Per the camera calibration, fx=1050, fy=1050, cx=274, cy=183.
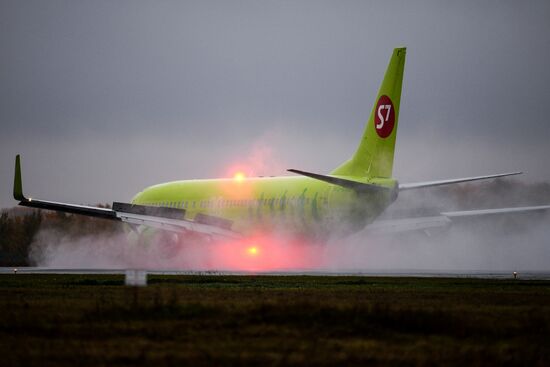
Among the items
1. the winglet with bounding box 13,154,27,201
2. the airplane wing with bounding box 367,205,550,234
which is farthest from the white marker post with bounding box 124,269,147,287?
the winglet with bounding box 13,154,27,201

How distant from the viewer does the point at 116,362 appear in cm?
1770

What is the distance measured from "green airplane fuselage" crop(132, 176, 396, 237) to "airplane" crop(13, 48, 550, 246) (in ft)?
0.17

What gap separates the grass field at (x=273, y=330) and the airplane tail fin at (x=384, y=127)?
73.8ft

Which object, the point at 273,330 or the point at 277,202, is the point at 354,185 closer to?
the point at 277,202

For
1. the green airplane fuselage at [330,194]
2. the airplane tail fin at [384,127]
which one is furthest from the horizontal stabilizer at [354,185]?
the airplane tail fin at [384,127]

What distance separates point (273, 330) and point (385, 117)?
3476 centimetres

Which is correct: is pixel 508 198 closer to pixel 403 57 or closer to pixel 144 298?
pixel 403 57

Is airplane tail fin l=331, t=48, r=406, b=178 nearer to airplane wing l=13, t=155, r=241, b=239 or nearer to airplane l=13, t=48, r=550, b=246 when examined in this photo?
airplane l=13, t=48, r=550, b=246

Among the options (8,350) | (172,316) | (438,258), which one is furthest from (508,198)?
(8,350)

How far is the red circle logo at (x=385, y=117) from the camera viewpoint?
55.3m

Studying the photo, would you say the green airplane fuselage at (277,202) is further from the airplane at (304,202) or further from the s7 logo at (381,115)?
the s7 logo at (381,115)

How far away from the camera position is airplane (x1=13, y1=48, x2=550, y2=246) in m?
55.0

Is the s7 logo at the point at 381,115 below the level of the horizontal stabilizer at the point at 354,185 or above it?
above

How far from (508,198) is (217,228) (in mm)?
27324
